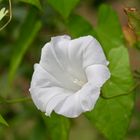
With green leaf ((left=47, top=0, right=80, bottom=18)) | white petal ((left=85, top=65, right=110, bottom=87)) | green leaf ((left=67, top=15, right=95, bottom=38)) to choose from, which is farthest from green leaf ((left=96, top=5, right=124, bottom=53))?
white petal ((left=85, top=65, right=110, bottom=87))

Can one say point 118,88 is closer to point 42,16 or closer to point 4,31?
point 42,16

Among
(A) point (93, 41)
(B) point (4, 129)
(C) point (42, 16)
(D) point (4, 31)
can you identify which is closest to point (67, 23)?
(A) point (93, 41)

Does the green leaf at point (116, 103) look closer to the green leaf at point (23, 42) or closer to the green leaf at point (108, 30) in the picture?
the green leaf at point (108, 30)

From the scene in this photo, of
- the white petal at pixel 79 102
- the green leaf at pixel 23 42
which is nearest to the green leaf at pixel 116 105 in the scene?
the white petal at pixel 79 102

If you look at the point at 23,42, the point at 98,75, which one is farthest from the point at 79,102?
the point at 23,42

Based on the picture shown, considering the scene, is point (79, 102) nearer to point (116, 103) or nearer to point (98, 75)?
point (98, 75)
